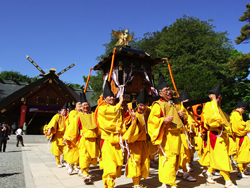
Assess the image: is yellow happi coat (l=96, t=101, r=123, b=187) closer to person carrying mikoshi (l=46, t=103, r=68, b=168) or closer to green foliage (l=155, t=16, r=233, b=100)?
person carrying mikoshi (l=46, t=103, r=68, b=168)

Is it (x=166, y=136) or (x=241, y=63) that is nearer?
(x=166, y=136)

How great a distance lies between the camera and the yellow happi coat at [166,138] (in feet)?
12.2

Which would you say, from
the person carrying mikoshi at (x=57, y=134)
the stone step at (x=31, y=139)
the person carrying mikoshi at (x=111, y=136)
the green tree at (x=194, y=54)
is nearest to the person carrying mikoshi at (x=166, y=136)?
the person carrying mikoshi at (x=111, y=136)

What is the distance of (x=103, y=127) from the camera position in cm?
411

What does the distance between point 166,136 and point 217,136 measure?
1.26m

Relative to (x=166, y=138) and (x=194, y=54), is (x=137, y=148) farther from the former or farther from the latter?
(x=194, y=54)

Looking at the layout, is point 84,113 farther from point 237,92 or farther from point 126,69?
point 237,92

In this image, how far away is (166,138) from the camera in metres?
4.00

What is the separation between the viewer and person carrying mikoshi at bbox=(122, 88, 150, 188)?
3920mm

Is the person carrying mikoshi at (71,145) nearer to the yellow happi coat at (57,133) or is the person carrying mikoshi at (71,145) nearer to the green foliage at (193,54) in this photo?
the yellow happi coat at (57,133)

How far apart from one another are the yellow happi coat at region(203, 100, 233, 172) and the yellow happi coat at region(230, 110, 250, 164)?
1.74 m

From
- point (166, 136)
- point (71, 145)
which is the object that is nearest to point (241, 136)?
point (166, 136)

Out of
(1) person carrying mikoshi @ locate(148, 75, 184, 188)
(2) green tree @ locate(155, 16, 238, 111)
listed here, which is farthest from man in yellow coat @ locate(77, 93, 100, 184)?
(2) green tree @ locate(155, 16, 238, 111)

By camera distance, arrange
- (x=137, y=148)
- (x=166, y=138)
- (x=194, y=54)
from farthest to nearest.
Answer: (x=194, y=54) → (x=137, y=148) → (x=166, y=138)
